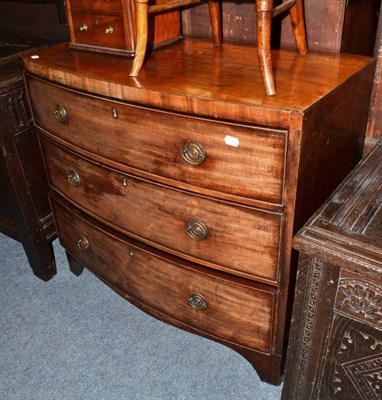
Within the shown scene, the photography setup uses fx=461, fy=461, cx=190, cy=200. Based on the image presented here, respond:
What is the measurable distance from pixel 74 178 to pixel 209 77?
2.14ft

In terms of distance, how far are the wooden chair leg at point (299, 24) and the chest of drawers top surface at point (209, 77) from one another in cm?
4

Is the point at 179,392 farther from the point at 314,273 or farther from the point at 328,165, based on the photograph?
the point at 328,165

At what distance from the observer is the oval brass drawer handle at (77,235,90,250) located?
5.84 feet

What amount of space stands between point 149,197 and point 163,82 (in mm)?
350

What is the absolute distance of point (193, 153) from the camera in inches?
47.8

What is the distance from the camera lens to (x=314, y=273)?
1.11 metres

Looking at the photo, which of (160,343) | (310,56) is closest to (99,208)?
(160,343)

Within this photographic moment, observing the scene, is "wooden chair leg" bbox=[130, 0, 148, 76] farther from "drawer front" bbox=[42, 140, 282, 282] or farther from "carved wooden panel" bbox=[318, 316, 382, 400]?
"carved wooden panel" bbox=[318, 316, 382, 400]

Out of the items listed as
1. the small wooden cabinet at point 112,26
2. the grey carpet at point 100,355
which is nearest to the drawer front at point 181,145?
the small wooden cabinet at point 112,26

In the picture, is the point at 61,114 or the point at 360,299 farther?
the point at 61,114

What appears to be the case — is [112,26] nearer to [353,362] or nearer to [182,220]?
[182,220]

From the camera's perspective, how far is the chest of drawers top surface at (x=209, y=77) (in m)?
1.10

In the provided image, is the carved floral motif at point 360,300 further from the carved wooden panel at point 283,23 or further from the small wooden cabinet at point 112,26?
the small wooden cabinet at point 112,26

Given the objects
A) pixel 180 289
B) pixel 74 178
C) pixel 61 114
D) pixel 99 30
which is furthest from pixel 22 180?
pixel 180 289
